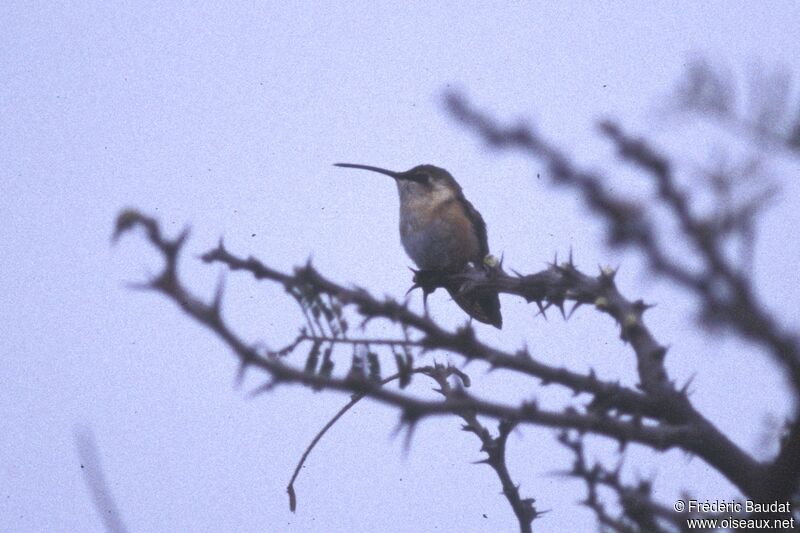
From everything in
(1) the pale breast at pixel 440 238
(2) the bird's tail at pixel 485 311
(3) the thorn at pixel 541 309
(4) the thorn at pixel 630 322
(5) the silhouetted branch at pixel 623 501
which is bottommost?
(5) the silhouetted branch at pixel 623 501

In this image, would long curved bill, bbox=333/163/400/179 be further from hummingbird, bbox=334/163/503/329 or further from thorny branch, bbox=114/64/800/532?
thorny branch, bbox=114/64/800/532

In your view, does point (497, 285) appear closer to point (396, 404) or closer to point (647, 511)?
point (647, 511)

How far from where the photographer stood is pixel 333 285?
3.19 m

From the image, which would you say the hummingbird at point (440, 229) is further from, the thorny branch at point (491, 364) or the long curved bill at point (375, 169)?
the thorny branch at point (491, 364)

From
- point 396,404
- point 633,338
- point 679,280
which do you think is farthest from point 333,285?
point 679,280

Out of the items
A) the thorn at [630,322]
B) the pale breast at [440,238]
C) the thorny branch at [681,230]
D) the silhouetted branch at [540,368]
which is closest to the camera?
the thorny branch at [681,230]

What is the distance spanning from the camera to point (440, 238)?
28.1ft

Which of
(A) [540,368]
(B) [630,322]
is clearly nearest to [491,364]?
(A) [540,368]

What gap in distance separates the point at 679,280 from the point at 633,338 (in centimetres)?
244

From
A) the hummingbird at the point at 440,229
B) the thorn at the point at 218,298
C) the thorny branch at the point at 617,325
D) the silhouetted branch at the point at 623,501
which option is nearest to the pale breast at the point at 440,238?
the hummingbird at the point at 440,229

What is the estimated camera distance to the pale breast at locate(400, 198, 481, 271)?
855cm

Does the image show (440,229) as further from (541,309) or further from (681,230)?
(681,230)

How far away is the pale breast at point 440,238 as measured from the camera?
8.55 m

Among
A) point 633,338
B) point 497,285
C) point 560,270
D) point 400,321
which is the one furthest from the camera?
point 497,285
